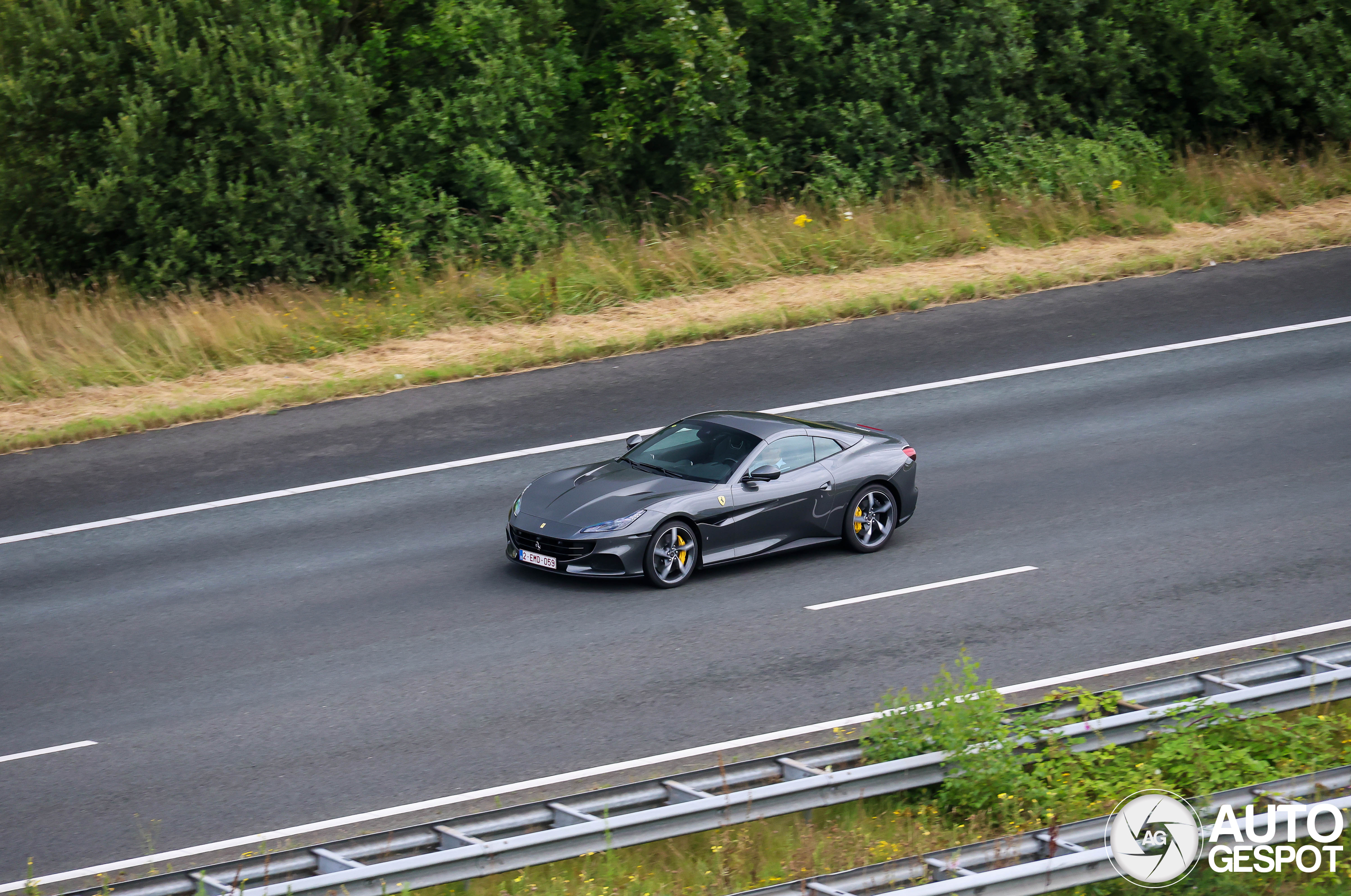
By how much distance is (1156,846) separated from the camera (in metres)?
7.12

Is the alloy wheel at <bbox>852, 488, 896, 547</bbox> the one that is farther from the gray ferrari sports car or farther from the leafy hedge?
the leafy hedge

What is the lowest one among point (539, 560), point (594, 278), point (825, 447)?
point (539, 560)

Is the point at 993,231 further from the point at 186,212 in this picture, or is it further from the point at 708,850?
the point at 708,850

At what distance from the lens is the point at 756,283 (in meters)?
20.9

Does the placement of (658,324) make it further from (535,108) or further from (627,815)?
(627,815)

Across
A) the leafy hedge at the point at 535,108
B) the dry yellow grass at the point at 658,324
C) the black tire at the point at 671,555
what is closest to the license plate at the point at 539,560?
the black tire at the point at 671,555

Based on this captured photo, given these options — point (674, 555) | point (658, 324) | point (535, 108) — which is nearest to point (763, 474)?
point (674, 555)

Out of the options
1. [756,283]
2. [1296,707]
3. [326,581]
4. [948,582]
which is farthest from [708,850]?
[756,283]

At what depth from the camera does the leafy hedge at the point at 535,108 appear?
2167cm

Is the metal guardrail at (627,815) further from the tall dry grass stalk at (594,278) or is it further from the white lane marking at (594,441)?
the tall dry grass stalk at (594,278)

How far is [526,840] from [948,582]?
5.94 metres

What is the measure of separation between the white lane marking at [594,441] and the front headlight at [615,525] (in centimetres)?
257

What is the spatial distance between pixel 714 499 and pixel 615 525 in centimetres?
95

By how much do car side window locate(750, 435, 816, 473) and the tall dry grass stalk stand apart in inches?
304
